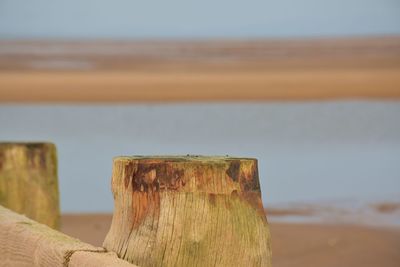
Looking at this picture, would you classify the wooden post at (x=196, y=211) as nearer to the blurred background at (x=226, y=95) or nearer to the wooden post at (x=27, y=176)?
the wooden post at (x=27, y=176)

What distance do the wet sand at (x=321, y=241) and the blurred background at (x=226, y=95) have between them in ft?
0.14

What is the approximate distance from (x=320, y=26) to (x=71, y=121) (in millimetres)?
6839

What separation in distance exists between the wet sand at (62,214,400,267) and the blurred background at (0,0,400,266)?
0.14 feet

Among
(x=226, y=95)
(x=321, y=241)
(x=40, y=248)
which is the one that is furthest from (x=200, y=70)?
(x=40, y=248)

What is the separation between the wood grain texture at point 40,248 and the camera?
1.53 m

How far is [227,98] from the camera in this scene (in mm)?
9172

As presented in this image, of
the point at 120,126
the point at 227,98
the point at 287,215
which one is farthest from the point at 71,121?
the point at 287,215

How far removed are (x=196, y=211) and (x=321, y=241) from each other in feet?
11.6

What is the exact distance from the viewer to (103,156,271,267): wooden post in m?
1.45

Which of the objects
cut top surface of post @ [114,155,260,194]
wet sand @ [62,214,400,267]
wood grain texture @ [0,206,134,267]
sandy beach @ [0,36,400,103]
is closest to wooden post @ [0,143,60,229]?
wood grain texture @ [0,206,134,267]

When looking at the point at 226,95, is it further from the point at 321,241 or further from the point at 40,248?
the point at 40,248

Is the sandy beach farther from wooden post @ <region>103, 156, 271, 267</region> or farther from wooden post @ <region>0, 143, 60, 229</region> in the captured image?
wooden post @ <region>103, 156, 271, 267</region>

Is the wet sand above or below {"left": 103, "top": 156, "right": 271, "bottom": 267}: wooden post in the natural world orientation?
below

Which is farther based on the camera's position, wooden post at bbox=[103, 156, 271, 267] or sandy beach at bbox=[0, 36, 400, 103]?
sandy beach at bbox=[0, 36, 400, 103]
